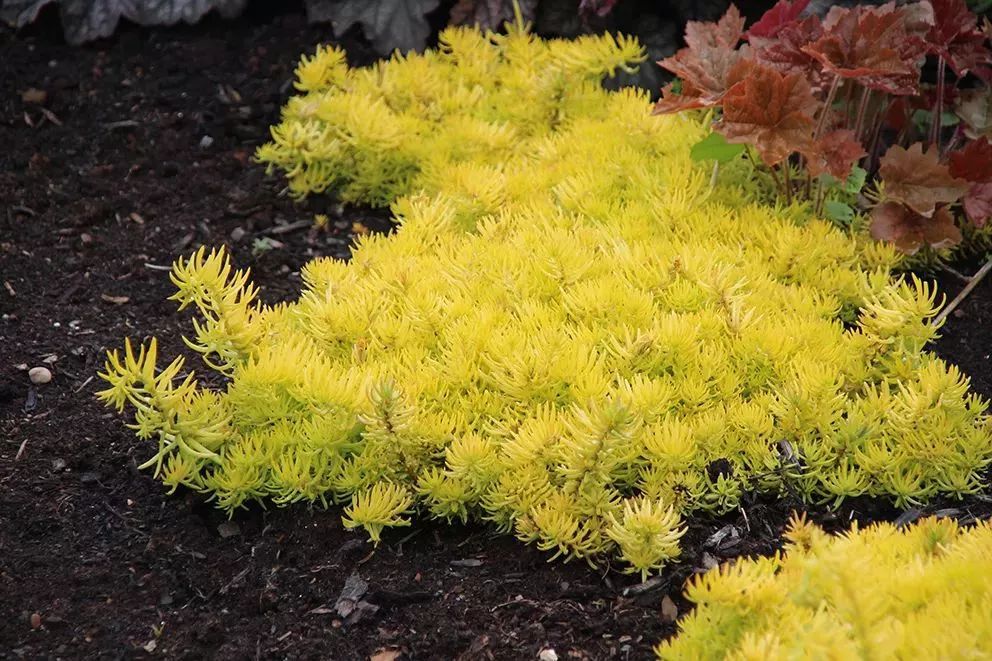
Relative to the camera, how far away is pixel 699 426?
7.09 feet

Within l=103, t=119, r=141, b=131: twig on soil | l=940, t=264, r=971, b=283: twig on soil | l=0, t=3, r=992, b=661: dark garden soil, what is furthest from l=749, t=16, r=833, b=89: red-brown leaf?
l=103, t=119, r=141, b=131: twig on soil

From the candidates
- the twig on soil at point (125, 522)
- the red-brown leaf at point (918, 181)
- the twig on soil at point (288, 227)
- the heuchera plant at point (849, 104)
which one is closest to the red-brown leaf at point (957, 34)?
the heuchera plant at point (849, 104)

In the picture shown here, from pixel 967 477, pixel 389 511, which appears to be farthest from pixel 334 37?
pixel 967 477

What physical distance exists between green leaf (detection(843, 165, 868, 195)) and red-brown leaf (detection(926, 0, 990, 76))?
39 cm

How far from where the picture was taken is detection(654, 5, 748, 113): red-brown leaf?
2830 mm

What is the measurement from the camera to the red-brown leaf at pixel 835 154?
8.98 ft

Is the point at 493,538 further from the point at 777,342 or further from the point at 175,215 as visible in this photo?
the point at 175,215

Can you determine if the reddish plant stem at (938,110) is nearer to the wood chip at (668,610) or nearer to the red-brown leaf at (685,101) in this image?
the red-brown leaf at (685,101)

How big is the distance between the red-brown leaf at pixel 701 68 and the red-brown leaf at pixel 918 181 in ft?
1.61

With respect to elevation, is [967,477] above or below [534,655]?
above

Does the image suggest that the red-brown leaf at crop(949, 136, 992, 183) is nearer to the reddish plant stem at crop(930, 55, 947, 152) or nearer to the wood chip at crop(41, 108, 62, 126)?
the reddish plant stem at crop(930, 55, 947, 152)

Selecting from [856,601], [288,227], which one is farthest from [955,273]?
[288,227]

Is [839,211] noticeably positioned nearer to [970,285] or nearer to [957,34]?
[970,285]

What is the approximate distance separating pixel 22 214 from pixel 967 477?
275cm
